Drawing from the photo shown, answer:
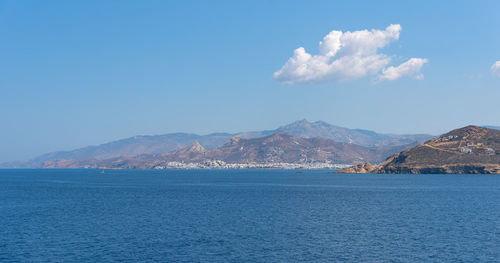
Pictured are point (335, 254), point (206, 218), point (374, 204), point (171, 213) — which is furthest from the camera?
point (374, 204)

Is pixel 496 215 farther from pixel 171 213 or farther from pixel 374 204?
pixel 171 213

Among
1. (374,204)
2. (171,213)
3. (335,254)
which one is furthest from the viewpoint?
(374,204)

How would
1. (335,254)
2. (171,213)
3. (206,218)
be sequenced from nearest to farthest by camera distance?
1. (335,254)
2. (206,218)
3. (171,213)

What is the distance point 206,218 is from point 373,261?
1741 inches

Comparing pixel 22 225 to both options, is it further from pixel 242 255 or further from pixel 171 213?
pixel 242 255

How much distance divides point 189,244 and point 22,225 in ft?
124

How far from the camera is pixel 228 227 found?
79.1m

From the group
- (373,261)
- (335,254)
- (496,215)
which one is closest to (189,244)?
(335,254)

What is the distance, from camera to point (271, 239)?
6769 cm

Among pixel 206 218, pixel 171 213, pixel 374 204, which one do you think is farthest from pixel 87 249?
pixel 374 204

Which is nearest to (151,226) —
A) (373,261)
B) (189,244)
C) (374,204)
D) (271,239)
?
(189,244)

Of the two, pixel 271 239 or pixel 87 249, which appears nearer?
pixel 87 249

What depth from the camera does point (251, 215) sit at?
9600 cm

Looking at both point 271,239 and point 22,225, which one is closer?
point 271,239
